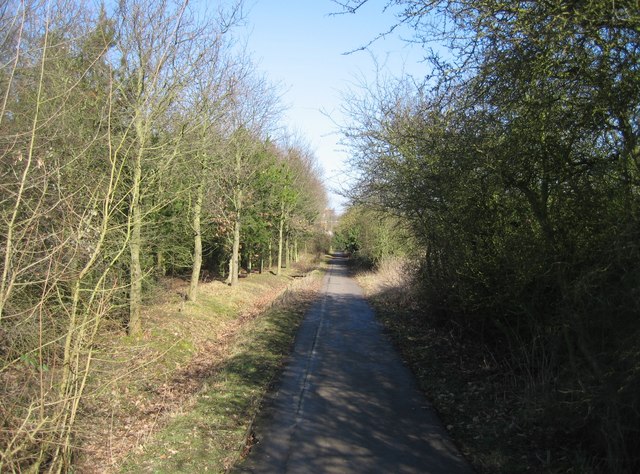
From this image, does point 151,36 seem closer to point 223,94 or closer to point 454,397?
point 223,94

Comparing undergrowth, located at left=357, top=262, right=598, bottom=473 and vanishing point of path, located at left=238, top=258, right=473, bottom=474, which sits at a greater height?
undergrowth, located at left=357, top=262, right=598, bottom=473

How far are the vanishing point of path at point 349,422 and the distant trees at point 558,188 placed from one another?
1.54 metres

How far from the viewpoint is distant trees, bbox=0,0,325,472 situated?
4.14 metres

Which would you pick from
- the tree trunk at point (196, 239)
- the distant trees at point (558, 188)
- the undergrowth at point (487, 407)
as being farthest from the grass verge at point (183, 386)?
the distant trees at point (558, 188)

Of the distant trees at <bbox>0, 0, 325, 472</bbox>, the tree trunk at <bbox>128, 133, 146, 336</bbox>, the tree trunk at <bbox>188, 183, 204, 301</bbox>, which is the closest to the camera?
the distant trees at <bbox>0, 0, 325, 472</bbox>

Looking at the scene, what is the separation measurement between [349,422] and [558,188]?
399cm

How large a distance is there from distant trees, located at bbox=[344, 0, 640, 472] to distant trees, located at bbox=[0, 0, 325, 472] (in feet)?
11.8

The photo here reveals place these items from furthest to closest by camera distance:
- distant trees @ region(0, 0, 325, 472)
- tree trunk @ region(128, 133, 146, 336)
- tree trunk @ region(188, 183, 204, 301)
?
tree trunk @ region(188, 183, 204, 301) < tree trunk @ region(128, 133, 146, 336) < distant trees @ region(0, 0, 325, 472)

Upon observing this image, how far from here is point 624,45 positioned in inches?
187

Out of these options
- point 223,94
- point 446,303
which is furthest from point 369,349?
point 223,94

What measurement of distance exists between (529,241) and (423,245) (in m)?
7.60

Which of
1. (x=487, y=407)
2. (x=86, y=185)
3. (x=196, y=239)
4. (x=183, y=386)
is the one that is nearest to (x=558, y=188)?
(x=487, y=407)

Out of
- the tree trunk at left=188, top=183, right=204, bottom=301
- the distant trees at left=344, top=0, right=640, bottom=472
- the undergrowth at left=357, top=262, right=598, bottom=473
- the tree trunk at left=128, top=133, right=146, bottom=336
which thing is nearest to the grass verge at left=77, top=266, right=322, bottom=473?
the tree trunk at left=128, top=133, right=146, bottom=336

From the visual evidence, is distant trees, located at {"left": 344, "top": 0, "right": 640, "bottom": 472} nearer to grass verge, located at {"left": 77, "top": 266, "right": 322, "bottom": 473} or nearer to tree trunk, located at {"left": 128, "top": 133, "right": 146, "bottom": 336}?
grass verge, located at {"left": 77, "top": 266, "right": 322, "bottom": 473}
